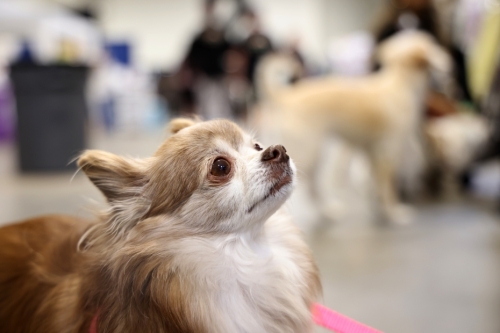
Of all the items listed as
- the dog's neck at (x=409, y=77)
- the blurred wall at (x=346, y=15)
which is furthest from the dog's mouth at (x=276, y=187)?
the blurred wall at (x=346, y=15)

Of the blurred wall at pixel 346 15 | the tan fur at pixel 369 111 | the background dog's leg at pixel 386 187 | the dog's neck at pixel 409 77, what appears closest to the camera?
the tan fur at pixel 369 111

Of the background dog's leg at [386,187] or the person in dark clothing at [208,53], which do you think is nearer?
the background dog's leg at [386,187]

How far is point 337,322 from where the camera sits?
1342 mm

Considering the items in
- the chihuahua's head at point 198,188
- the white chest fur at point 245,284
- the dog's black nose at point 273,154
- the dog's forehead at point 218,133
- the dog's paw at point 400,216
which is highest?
the dog's forehead at point 218,133

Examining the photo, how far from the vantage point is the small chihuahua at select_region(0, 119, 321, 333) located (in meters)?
1.08

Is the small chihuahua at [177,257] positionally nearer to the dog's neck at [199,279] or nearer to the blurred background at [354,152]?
the dog's neck at [199,279]

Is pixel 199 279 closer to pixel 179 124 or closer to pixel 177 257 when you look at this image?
pixel 177 257

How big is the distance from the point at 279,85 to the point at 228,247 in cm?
247

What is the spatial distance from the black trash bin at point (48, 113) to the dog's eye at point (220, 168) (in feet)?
13.2

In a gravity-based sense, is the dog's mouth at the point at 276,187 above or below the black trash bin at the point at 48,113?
above

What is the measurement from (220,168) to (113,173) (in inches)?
10.8

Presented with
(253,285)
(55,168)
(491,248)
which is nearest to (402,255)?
(491,248)

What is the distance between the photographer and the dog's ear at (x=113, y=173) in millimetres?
1098

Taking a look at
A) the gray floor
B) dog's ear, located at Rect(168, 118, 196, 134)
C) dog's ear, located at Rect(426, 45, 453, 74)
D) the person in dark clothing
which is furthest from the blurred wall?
dog's ear, located at Rect(168, 118, 196, 134)
